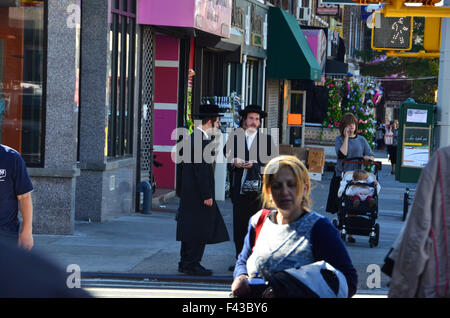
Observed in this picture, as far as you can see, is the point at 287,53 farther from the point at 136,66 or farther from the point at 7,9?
the point at 7,9

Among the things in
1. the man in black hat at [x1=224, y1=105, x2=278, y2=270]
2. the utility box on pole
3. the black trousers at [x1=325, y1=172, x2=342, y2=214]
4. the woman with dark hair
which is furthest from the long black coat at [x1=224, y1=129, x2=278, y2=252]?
the utility box on pole

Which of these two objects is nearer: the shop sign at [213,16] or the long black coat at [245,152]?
the long black coat at [245,152]

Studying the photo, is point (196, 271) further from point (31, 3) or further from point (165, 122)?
point (165, 122)

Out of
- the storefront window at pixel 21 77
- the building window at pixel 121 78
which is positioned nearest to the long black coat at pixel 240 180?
the storefront window at pixel 21 77

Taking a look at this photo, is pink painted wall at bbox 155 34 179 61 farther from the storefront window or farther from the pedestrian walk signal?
the storefront window

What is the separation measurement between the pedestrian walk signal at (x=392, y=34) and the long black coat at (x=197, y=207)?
175 inches

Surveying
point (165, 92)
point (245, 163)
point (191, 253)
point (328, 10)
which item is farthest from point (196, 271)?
point (328, 10)

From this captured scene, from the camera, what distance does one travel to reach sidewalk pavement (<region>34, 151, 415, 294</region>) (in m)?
9.59

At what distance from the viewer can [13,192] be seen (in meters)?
6.40

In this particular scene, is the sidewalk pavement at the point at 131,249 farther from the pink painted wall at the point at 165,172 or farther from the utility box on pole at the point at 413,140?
the pink painted wall at the point at 165,172

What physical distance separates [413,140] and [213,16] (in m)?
4.89

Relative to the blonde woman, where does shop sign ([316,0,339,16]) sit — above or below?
above

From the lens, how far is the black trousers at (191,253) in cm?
945

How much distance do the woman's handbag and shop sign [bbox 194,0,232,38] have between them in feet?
20.2
